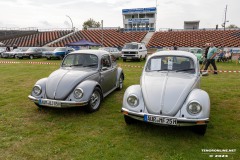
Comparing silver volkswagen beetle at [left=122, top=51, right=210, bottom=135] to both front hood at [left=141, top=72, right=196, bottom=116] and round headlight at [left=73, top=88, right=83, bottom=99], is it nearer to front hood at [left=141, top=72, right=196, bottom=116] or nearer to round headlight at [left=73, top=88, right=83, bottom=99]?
front hood at [left=141, top=72, right=196, bottom=116]

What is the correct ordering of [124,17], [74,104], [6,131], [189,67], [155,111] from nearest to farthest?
[155,111]
[6,131]
[74,104]
[189,67]
[124,17]

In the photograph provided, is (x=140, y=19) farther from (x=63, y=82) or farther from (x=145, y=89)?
(x=145, y=89)

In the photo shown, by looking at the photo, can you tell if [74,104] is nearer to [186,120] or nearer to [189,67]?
[186,120]

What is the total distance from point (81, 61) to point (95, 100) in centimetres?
155

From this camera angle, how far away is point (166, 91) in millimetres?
4266

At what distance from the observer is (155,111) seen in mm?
3992

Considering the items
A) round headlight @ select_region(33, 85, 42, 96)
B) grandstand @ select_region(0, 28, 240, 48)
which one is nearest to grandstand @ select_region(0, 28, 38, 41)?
grandstand @ select_region(0, 28, 240, 48)

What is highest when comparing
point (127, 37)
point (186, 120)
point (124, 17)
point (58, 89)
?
point (124, 17)

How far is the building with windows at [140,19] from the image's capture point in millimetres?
47719

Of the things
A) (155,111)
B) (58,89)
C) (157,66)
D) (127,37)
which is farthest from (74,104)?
→ (127,37)

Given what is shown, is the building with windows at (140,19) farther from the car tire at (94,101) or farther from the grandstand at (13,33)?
the car tire at (94,101)

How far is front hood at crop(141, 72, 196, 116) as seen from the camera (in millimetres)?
3996

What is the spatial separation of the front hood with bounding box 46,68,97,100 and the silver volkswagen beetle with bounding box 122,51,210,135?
5.40 feet

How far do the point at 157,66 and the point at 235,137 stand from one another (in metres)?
2.50
